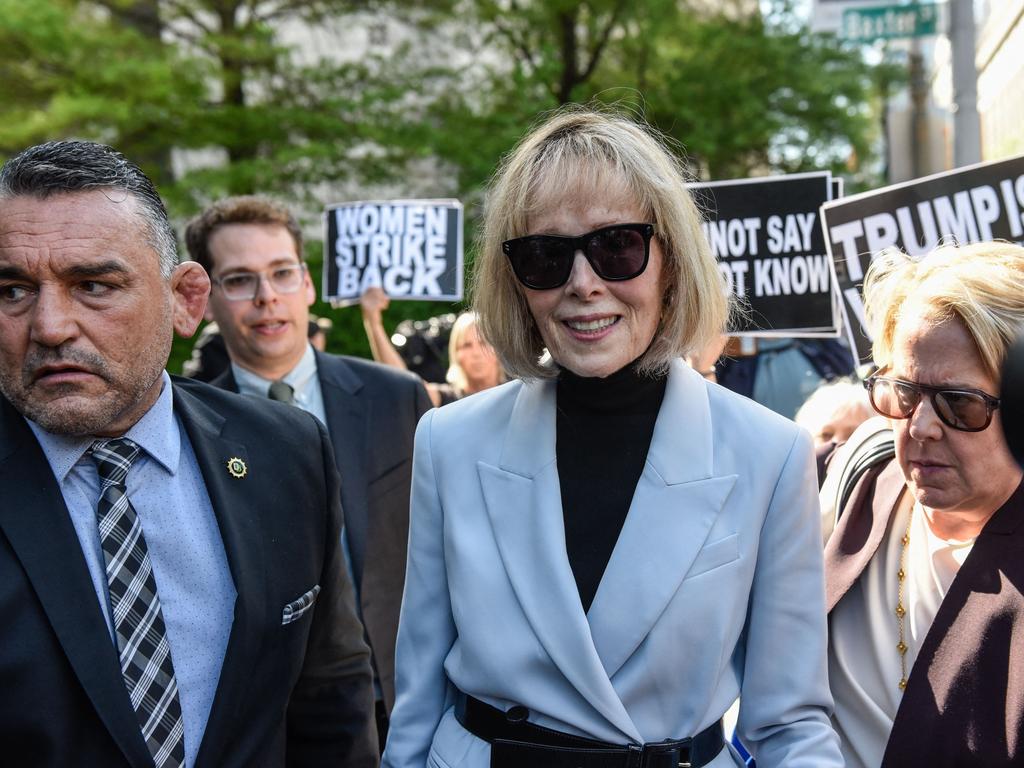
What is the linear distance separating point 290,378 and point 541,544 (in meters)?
2.16

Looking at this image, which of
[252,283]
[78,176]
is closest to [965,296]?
[78,176]

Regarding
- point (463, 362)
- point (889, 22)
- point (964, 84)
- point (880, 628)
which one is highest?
point (889, 22)

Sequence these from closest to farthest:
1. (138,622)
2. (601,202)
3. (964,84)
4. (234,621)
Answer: (138,622) → (234,621) → (601,202) → (964,84)

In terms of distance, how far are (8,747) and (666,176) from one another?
5.23ft

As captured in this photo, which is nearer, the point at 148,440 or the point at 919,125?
the point at 148,440

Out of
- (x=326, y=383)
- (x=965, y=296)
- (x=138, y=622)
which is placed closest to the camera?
(x=138, y=622)

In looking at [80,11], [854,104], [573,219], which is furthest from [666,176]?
[854,104]

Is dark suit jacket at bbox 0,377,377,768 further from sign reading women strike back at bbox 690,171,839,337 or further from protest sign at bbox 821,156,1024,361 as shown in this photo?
sign reading women strike back at bbox 690,171,839,337

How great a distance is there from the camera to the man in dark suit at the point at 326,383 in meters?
3.91

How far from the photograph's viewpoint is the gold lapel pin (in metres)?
2.35

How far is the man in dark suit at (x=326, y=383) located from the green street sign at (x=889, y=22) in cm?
562

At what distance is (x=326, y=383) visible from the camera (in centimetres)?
416

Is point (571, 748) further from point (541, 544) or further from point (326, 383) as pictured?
point (326, 383)

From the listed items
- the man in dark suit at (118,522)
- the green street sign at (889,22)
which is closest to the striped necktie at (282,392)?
the man in dark suit at (118,522)
